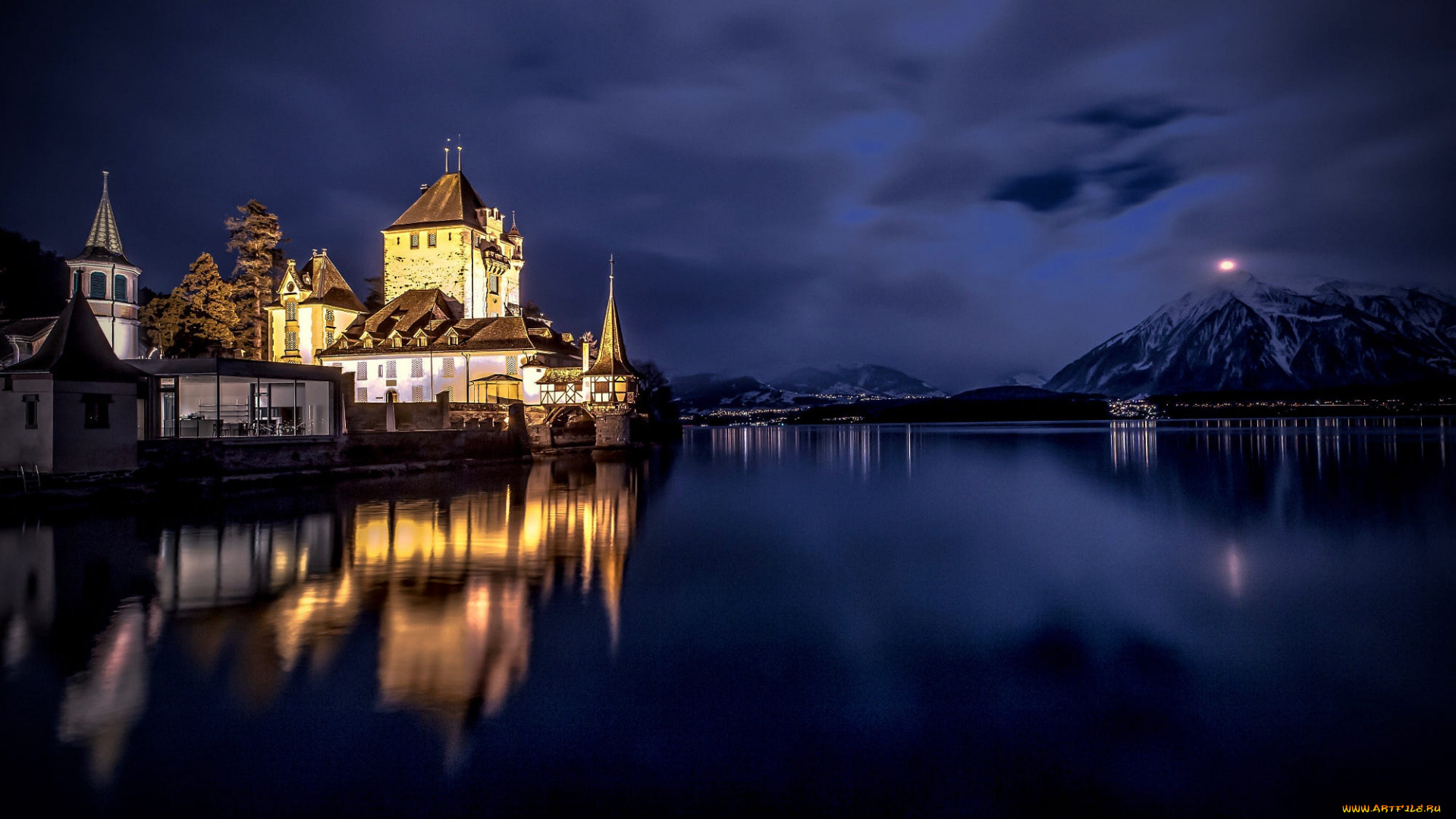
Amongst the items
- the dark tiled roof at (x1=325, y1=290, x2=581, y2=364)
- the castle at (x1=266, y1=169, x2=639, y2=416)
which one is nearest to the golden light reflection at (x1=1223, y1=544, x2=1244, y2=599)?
the castle at (x1=266, y1=169, x2=639, y2=416)

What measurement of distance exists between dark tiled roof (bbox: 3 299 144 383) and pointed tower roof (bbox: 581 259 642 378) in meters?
31.5

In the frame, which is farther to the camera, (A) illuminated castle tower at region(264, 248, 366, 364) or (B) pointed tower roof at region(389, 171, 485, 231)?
(B) pointed tower roof at region(389, 171, 485, 231)

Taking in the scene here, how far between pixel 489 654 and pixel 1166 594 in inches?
408

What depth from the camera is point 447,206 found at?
2589 inches

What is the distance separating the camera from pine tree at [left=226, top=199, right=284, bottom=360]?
5888 cm

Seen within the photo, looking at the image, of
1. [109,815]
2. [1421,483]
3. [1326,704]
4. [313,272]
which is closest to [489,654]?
[109,815]

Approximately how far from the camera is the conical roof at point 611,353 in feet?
185

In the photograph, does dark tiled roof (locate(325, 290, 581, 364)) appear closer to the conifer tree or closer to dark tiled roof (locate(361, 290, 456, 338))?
dark tiled roof (locate(361, 290, 456, 338))

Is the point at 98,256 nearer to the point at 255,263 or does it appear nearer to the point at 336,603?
the point at 255,263

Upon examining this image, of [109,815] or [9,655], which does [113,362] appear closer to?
[9,655]

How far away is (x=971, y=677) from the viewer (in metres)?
9.09

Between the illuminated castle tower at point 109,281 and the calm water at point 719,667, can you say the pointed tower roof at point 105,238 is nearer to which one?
the illuminated castle tower at point 109,281

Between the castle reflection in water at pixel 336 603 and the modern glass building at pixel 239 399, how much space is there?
11.7m

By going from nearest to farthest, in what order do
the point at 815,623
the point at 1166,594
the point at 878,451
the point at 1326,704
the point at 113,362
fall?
the point at 1326,704 → the point at 815,623 → the point at 1166,594 → the point at 113,362 → the point at 878,451
